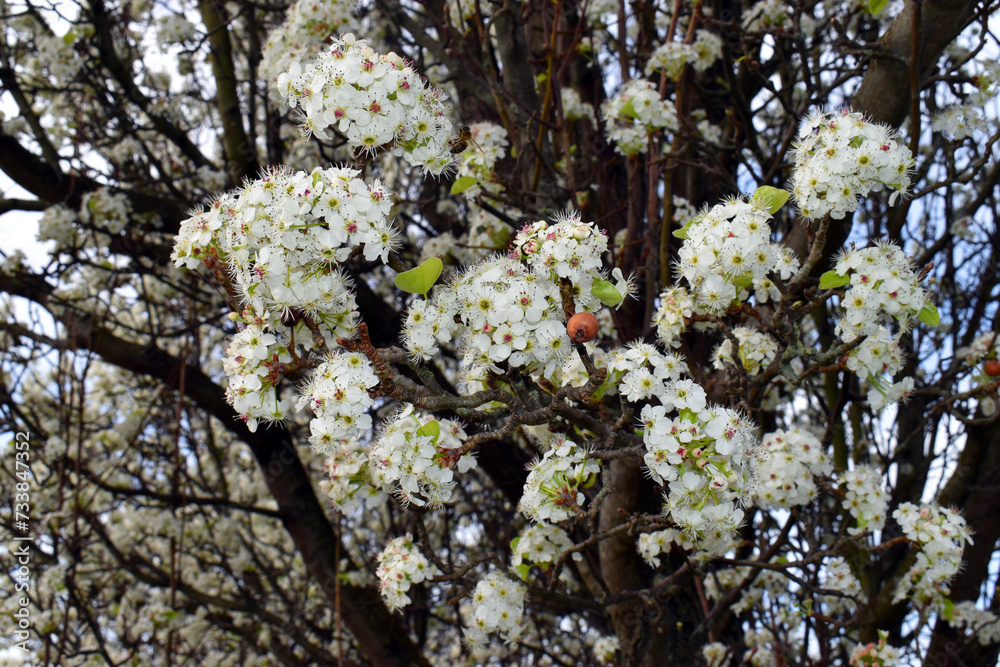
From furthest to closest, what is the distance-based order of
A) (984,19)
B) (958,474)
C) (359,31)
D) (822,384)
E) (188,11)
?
(188,11) < (822,384) < (958,474) < (359,31) < (984,19)

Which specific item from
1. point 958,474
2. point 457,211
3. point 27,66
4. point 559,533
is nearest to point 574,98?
point 457,211

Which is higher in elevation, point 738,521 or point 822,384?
point 822,384

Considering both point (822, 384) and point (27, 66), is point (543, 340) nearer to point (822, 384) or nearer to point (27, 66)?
point (822, 384)

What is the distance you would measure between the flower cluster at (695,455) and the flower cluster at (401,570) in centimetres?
112

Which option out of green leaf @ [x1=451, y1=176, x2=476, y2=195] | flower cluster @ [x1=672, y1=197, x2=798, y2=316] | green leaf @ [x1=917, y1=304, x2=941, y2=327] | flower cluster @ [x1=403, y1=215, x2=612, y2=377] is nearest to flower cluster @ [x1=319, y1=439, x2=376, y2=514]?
flower cluster @ [x1=403, y1=215, x2=612, y2=377]

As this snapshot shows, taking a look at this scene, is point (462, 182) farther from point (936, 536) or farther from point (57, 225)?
point (57, 225)

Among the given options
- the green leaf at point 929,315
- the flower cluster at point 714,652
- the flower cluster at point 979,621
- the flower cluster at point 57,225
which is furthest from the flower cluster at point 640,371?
the flower cluster at point 57,225

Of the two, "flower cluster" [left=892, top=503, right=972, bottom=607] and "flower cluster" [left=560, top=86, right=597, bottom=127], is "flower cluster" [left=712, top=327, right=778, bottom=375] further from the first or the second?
"flower cluster" [left=560, top=86, right=597, bottom=127]

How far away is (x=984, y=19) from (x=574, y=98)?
1.83m

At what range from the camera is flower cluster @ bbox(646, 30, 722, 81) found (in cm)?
325

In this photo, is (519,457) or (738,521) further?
(519,457)

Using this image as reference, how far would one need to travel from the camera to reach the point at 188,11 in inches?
194

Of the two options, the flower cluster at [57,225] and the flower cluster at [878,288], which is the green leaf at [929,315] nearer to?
the flower cluster at [878,288]

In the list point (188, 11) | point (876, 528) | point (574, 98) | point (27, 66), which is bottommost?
point (876, 528)
